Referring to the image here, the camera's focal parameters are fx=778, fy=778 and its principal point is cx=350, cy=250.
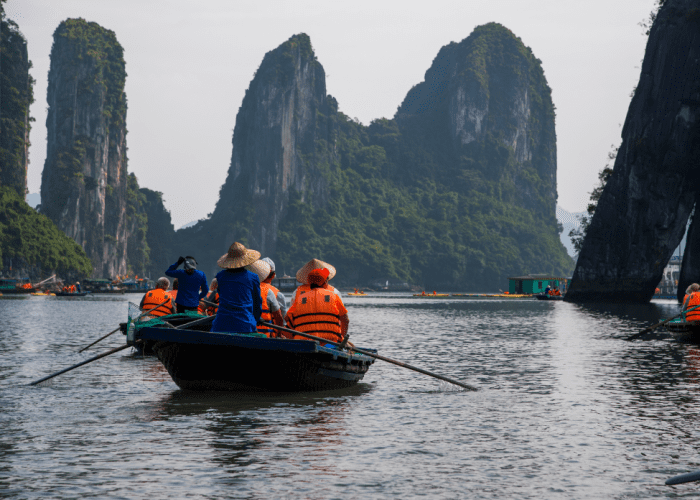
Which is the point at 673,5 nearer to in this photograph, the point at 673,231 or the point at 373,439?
the point at 673,231

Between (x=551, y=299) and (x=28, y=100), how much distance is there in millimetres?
90124

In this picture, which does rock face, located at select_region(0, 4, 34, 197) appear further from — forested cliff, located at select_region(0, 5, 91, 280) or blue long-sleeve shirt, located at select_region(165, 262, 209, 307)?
blue long-sleeve shirt, located at select_region(165, 262, 209, 307)

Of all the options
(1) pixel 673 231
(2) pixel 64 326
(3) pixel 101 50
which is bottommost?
(2) pixel 64 326

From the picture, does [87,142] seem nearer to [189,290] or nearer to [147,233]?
[147,233]

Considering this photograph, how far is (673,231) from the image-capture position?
5862 cm

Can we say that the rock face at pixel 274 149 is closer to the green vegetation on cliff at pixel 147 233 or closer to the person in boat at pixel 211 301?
the green vegetation on cliff at pixel 147 233

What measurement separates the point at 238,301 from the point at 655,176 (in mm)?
52812

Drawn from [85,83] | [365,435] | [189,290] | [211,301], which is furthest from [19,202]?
[365,435]

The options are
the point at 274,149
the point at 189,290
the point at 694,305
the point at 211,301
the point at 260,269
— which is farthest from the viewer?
the point at 274,149

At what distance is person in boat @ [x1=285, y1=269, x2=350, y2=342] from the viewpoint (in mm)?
12367

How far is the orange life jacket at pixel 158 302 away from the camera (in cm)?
1830

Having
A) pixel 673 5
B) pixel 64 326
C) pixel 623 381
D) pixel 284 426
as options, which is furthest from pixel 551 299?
pixel 284 426

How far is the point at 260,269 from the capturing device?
12.0 metres

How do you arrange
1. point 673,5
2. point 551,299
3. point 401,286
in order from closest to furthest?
point 673,5
point 551,299
point 401,286
